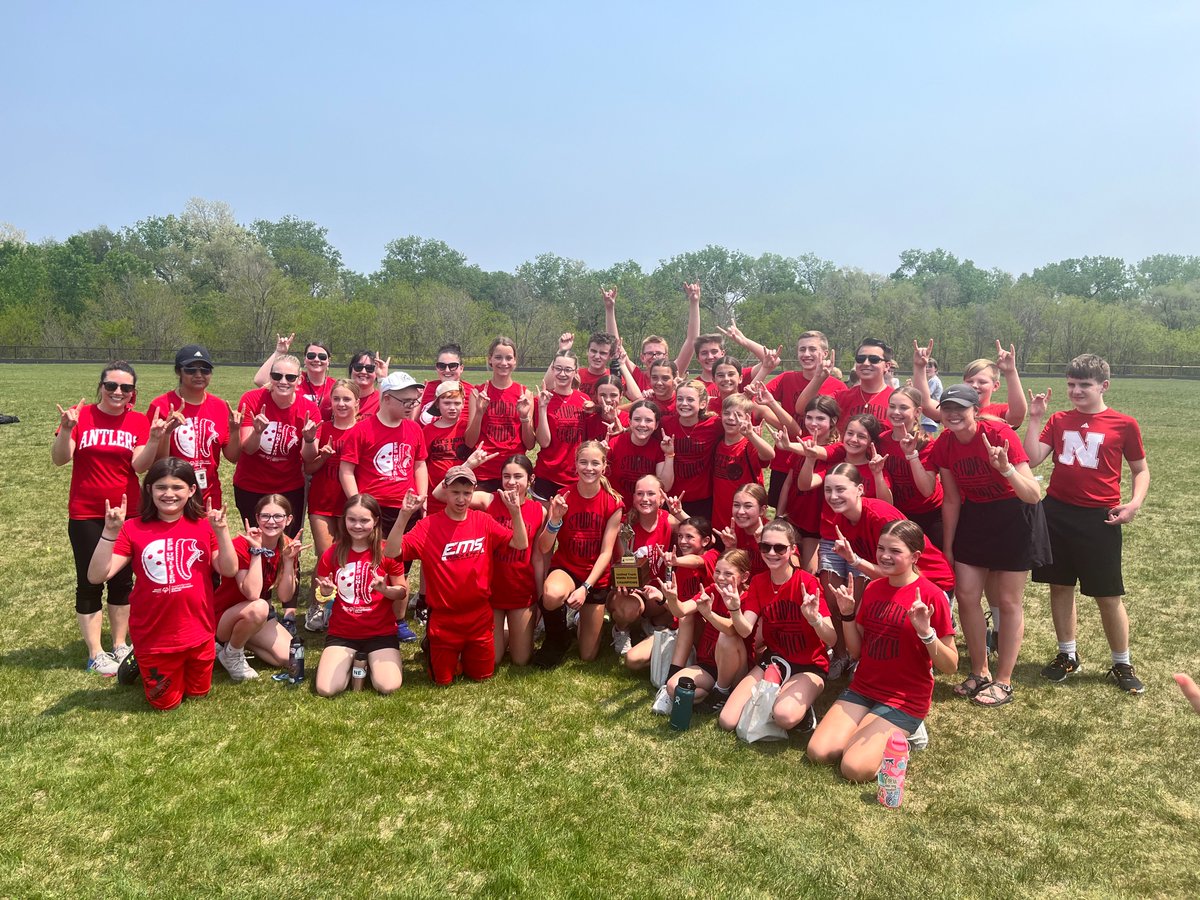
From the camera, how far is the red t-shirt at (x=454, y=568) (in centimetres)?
601

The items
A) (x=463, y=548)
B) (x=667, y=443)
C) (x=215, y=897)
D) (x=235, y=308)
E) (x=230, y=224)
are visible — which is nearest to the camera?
(x=215, y=897)

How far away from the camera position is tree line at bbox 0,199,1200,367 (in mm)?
60312

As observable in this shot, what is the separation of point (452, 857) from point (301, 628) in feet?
12.5

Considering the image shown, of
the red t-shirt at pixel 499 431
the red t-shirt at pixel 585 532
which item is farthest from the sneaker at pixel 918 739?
the red t-shirt at pixel 499 431

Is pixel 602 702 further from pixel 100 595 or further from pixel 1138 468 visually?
pixel 1138 468

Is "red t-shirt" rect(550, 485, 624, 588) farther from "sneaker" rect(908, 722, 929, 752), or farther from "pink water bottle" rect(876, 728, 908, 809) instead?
"pink water bottle" rect(876, 728, 908, 809)

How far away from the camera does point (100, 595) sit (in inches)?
240

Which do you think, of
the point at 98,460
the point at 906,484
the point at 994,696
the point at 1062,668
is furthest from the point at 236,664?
the point at 1062,668

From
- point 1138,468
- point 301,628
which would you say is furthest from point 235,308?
point 1138,468

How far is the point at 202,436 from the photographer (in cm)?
654

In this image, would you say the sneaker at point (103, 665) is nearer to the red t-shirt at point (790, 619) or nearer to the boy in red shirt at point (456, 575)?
the boy in red shirt at point (456, 575)

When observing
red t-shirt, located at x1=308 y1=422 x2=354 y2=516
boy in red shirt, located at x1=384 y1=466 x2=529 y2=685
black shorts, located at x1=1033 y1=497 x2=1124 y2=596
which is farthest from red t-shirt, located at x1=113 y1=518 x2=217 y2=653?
black shorts, located at x1=1033 y1=497 x2=1124 y2=596

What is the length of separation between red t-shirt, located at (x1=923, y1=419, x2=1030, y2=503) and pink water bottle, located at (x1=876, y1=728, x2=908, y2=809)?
2.27 m

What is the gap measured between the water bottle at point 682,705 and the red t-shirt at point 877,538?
1.79 metres
